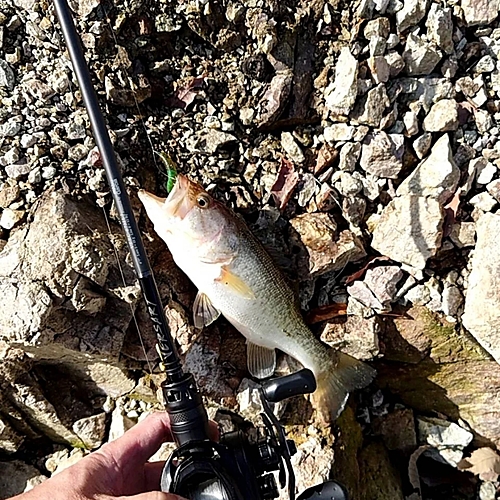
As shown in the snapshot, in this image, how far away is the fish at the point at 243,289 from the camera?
2.63 meters

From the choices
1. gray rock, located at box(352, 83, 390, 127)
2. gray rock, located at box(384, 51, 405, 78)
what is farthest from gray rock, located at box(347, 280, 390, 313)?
gray rock, located at box(384, 51, 405, 78)

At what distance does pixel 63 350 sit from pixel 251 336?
2.70ft

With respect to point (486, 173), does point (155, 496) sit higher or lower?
lower

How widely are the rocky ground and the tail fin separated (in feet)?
0.28

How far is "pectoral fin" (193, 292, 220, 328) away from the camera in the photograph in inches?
107

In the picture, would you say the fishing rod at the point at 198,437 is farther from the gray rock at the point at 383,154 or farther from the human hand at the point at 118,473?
the gray rock at the point at 383,154

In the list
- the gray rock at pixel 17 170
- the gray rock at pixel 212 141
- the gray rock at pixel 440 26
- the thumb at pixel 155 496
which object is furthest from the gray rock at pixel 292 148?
the thumb at pixel 155 496

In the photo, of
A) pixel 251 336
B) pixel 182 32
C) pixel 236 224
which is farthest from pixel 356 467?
pixel 182 32

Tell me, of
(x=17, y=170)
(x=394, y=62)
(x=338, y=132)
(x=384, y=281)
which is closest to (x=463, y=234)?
(x=384, y=281)

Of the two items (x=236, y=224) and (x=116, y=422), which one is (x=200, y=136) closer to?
(x=236, y=224)

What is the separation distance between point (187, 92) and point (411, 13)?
1.08 metres

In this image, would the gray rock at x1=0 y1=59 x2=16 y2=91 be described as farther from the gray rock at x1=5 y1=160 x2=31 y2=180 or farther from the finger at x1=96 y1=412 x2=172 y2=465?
the finger at x1=96 y1=412 x2=172 y2=465

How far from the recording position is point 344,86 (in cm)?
279

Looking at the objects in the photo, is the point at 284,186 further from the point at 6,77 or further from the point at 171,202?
the point at 6,77
